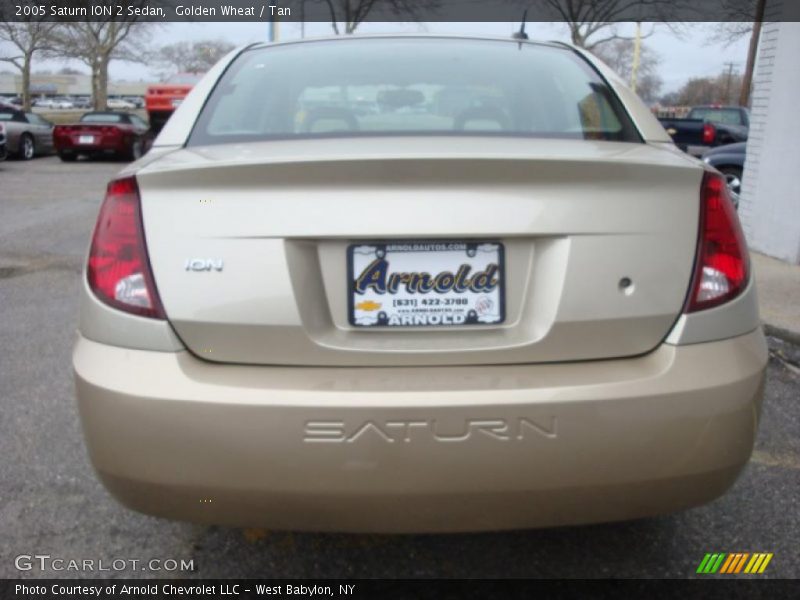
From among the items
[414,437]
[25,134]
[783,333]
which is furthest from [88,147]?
[414,437]

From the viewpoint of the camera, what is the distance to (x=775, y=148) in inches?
272

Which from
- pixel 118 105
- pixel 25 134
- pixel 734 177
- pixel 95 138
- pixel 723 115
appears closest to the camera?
pixel 734 177

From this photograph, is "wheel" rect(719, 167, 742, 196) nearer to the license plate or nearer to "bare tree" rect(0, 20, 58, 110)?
the license plate

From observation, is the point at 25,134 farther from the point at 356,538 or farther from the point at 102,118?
the point at 356,538

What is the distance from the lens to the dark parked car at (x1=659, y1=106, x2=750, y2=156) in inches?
618

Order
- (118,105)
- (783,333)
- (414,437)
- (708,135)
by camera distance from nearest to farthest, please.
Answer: (414,437), (783,333), (708,135), (118,105)

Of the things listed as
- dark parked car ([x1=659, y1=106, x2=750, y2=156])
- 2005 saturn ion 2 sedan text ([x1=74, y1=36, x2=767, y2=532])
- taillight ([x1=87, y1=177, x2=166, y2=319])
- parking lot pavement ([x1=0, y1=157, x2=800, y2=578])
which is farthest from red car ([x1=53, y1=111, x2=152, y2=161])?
2005 saturn ion 2 sedan text ([x1=74, y1=36, x2=767, y2=532])

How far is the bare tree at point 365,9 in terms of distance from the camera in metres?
20.0

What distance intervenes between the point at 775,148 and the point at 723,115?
1317 centimetres

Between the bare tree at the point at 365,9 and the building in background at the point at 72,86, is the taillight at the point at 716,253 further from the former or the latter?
the building in background at the point at 72,86

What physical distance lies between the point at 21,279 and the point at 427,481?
17.6 ft

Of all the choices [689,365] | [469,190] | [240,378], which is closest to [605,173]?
[469,190]

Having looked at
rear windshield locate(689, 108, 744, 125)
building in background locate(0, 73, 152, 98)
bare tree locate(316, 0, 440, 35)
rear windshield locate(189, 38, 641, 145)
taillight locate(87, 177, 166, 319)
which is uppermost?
bare tree locate(316, 0, 440, 35)

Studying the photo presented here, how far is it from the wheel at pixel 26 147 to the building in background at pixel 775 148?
1676 centimetres
